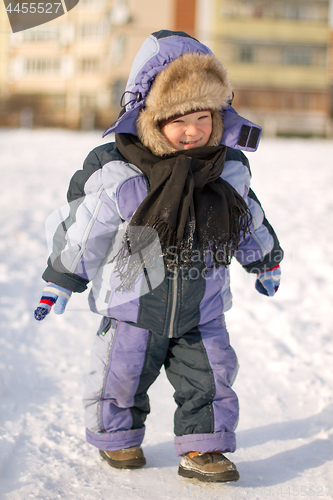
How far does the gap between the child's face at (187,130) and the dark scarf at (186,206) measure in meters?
0.06

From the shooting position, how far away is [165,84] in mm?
1625

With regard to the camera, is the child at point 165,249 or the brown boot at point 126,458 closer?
the child at point 165,249

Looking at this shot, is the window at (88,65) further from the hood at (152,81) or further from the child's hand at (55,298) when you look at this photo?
the child's hand at (55,298)

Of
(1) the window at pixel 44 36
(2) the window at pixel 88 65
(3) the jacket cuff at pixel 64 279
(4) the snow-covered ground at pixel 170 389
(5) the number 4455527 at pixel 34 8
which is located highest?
(5) the number 4455527 at pixel 34 8

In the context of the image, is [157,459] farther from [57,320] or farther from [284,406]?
[57,320]

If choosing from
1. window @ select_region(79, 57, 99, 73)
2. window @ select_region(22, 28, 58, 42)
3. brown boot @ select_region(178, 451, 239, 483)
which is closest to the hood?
brown boot @ select_region(178, 451, 239, 483)

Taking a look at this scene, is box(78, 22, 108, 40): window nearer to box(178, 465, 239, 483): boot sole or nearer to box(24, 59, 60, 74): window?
box(24, 59, 60, 74): window

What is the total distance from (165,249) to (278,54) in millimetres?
24011

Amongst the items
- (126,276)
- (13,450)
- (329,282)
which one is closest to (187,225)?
(126,276)

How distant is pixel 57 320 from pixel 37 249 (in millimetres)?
1028

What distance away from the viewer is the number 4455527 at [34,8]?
8.75 feet

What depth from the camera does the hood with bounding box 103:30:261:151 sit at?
1.67 meters

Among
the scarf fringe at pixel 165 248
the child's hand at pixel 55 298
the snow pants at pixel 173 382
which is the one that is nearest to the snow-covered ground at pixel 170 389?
the snow pants at pixel 173 382

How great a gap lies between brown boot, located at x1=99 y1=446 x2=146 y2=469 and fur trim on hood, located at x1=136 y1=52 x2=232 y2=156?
1.04 meters
